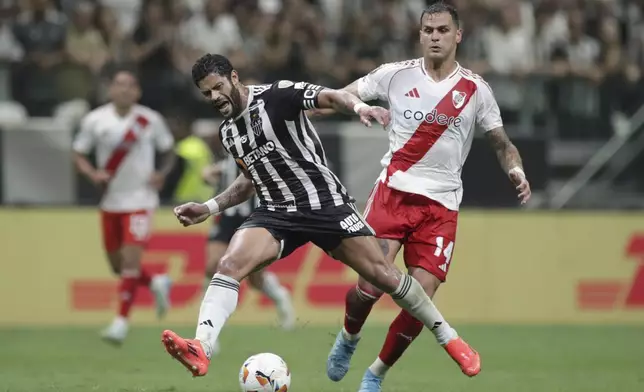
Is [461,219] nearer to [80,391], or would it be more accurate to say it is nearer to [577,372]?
[577,372]

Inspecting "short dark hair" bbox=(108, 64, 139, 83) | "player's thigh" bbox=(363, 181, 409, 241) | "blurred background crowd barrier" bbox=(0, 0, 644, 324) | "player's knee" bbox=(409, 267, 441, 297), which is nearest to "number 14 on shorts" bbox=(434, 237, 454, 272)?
"player's knee" bbox=(409, 267, 441, 297)

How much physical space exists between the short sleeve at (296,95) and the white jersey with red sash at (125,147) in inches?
245

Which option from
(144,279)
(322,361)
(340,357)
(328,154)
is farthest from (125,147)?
(340,357)

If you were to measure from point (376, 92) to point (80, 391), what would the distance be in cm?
312

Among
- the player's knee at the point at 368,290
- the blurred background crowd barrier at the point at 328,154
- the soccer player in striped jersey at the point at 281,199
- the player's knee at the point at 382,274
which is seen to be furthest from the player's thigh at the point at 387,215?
the blurred background crowd barrier at the point at 328,154

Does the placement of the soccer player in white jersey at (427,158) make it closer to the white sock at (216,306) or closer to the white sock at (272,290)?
the white sock at (216,306)

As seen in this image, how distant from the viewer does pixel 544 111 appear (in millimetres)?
16969

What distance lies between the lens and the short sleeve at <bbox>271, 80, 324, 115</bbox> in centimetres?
828

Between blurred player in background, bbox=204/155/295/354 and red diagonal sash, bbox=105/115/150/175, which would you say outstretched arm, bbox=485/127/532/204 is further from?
red diagonal sash, bbox=105/115/150/175

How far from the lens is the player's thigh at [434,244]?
9078 millimetres

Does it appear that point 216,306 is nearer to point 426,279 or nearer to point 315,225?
point 315,225

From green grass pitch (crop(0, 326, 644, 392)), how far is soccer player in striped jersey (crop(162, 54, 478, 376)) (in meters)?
1.41

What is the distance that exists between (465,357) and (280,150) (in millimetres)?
1916

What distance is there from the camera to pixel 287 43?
1766cm
